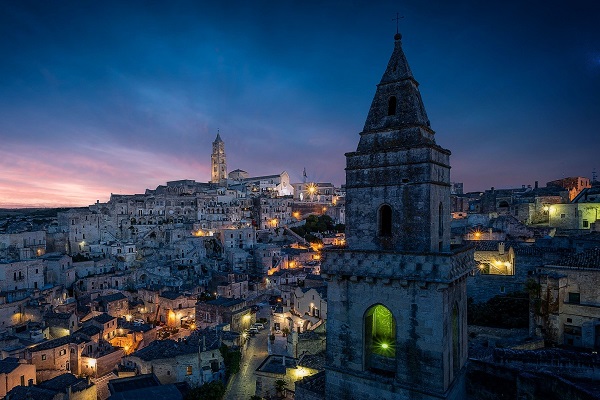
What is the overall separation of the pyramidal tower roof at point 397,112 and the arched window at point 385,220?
1865 mm

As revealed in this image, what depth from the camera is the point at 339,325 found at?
36.0 ft

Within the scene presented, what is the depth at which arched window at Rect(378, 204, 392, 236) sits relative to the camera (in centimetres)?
1073

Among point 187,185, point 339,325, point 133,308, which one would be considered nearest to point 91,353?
point 133,308

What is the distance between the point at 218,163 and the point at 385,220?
121m

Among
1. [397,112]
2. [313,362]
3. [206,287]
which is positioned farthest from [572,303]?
[206,287]

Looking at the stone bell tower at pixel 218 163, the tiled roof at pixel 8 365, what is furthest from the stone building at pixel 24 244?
the stone bell tower at pixel 218 163

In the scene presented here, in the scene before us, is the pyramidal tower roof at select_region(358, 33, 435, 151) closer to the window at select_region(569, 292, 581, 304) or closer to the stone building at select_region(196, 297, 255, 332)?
the window at select_region(569, 292, 581, 304)

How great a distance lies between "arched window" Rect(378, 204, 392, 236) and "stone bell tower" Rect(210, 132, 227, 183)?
11899 centimetres

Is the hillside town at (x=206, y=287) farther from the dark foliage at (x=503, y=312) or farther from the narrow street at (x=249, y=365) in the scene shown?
the dark foliage at (x=503, y=312)

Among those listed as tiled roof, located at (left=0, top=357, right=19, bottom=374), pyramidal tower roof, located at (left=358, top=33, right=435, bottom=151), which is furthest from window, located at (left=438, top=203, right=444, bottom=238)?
tiled roof, located at (left=0, top=357, right=19, bottom=374)

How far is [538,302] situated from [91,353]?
106 feet

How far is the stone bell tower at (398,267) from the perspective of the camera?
31.7 ft

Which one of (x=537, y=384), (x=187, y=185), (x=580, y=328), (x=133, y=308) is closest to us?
(x=537, y=384)

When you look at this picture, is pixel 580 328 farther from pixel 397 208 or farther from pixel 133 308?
pixel 133 308
